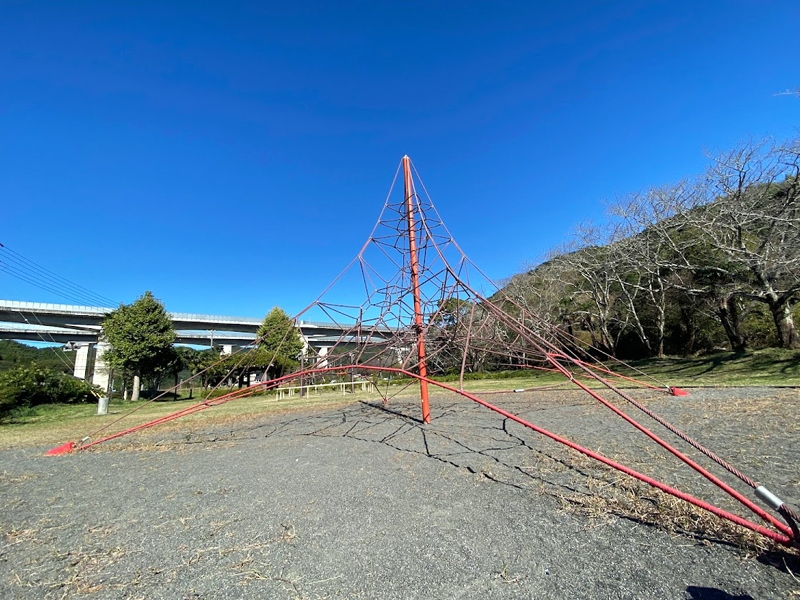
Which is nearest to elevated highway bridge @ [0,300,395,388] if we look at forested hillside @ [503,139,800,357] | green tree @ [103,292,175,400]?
green tree @ [103,292,175,400]

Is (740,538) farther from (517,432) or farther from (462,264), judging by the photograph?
(462,264)

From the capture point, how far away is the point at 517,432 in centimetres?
615

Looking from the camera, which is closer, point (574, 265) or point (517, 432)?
point (517, 432)

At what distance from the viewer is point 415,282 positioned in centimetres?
720

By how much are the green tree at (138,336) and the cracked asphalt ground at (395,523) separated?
18765 mm

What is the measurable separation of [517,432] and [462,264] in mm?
2953

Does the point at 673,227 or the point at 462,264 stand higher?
the point at 673,227

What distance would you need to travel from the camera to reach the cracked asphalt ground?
6.65 ft

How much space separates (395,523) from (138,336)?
80.3 feet

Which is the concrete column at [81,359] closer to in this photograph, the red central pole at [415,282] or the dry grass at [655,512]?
the red central pole at [415,282]

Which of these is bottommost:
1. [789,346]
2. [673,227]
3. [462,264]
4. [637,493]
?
[637,493]

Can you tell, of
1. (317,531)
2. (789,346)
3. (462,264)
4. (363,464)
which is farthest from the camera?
(789,346)

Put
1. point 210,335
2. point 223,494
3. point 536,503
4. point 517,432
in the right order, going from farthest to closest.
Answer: point 210,335, point 517,432, point 223,494, point 536,503

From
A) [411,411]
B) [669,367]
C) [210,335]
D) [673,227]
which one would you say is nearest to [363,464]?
[411,411]
